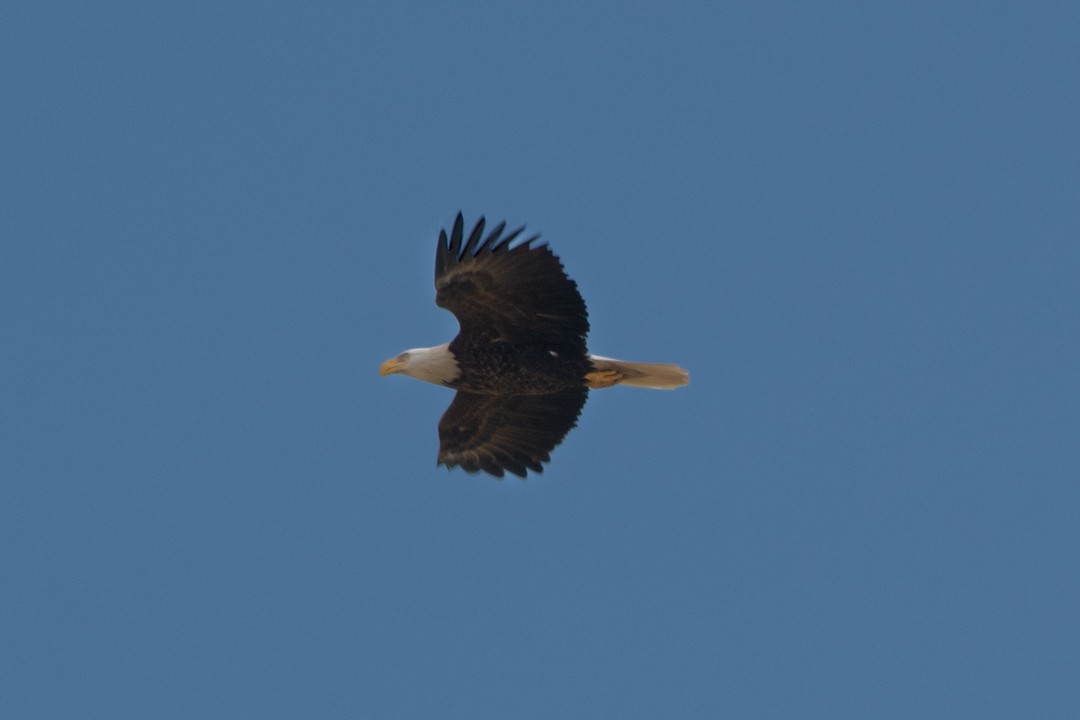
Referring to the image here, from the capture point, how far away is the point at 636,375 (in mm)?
18719

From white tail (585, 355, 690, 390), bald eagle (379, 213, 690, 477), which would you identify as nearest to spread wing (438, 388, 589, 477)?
bald eagle (379, 213, 690, 477)

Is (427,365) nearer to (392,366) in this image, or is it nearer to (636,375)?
(392,366)

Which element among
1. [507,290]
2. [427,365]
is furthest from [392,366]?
[507,290]

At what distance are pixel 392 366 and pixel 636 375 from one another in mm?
2496

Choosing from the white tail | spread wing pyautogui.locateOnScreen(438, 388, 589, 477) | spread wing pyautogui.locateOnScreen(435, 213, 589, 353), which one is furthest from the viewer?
spread wing pyautogui.locateOnScreen(438, 388, 589, 477)

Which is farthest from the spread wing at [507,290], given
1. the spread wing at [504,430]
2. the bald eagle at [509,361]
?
the spread wing at [504,430]

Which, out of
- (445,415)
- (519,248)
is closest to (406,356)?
(445,415)

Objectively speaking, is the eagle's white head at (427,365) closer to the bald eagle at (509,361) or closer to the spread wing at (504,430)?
the bald eagle at (509,361)

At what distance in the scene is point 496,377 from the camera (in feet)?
61.1

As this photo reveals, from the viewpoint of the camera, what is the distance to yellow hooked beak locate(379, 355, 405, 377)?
62.8 feet

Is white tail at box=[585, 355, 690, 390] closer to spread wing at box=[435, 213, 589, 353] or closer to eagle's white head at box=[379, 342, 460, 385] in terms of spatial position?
A: spread wing at box=[435, 213, 589, 353]

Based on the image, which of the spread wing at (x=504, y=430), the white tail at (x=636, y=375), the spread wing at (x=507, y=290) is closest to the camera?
the spread wing at (x=507, y=290)

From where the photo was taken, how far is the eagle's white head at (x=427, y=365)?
18797 mm

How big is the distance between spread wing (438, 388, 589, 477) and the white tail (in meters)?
0.63
